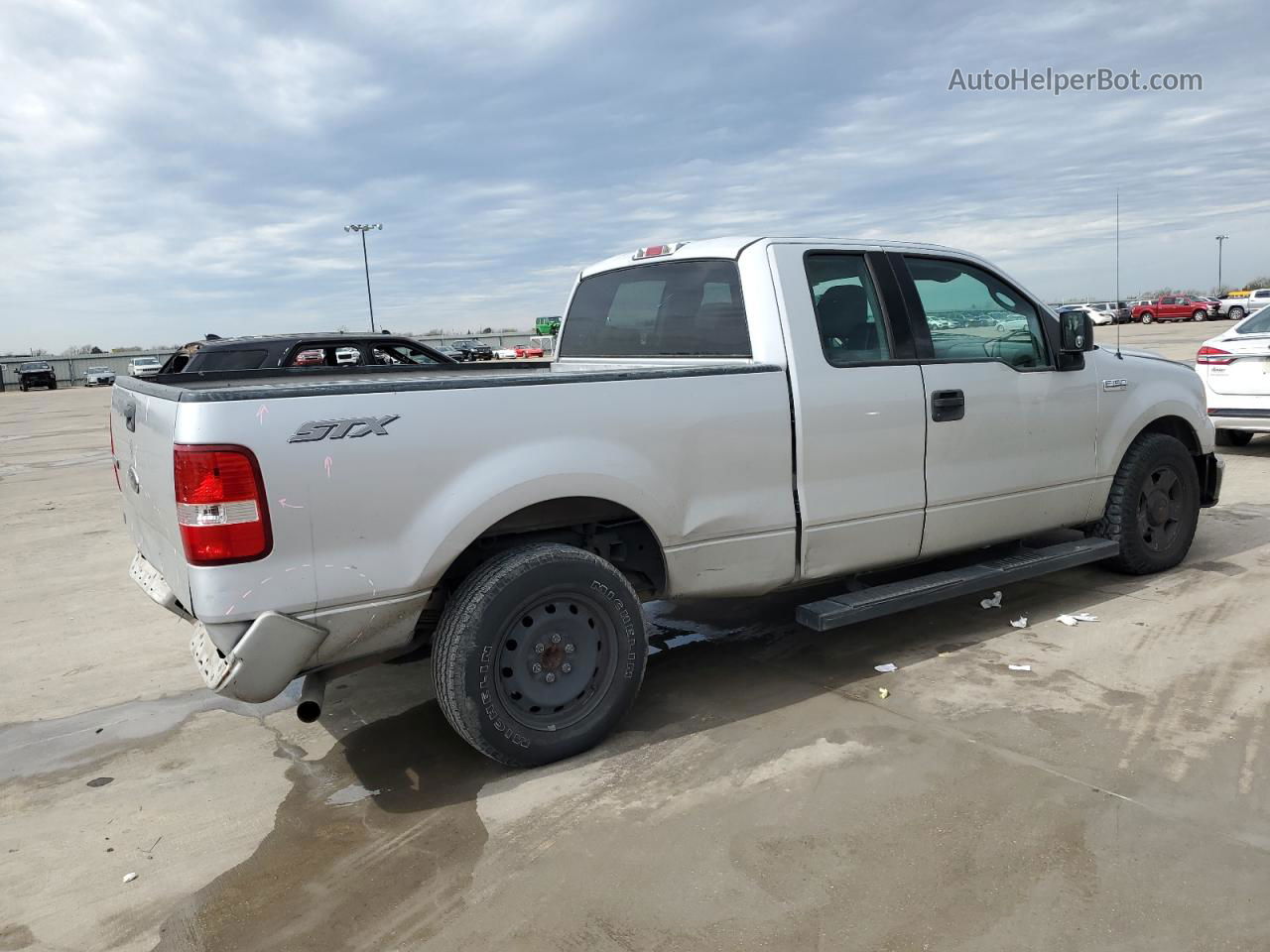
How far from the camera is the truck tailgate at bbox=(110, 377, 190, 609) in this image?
3.10 meters

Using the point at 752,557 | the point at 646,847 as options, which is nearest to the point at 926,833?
the point at 646,847

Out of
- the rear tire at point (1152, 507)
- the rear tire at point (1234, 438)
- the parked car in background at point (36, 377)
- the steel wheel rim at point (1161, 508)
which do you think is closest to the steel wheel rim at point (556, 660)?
the rear tire at point (1152, 507)

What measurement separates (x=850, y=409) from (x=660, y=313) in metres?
1.13

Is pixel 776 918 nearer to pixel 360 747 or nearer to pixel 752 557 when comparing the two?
pixel 752 557

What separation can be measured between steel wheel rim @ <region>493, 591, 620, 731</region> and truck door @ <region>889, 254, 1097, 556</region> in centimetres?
179

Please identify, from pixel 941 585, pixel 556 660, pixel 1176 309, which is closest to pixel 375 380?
pixel 556 660

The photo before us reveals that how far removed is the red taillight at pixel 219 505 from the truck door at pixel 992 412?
2943mm

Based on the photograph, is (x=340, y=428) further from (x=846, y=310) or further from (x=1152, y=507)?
(x=1152, y=507)

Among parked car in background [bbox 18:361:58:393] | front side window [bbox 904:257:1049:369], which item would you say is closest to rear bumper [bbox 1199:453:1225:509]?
front side window [bbox 904:257:1049:369]

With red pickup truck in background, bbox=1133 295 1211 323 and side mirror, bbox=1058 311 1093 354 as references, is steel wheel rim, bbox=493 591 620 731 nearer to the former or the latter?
side mirror, bbox=1058 311 1093 354

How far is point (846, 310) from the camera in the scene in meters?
4.38

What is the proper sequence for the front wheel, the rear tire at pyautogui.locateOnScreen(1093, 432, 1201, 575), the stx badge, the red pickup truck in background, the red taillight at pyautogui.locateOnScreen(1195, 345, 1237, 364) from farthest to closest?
the red pickup truck in background → the red taillight at pyautogui.locateOnScreen(1195, 345, 1237, 364) → the rear tire at pyautogui.locateOnScreen(1093, 432, 1201, 575) → the front wheel → the stx badge

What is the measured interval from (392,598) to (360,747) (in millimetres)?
965

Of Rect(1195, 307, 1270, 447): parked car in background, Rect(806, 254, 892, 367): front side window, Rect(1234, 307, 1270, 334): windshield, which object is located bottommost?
Rect(1195, 307, 1270, 447): parked car in background
